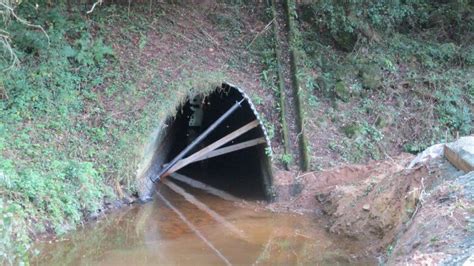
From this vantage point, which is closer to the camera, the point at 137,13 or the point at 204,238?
the point at 204,238

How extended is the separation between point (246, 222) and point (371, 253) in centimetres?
256

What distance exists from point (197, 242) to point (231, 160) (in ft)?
24.6

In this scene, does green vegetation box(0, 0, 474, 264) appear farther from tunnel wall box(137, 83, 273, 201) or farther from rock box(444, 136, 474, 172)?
rock box(444, 136, 474, 172)

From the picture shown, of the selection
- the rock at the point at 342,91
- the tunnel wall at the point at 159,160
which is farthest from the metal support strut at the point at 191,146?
the rock at the point at 342,91

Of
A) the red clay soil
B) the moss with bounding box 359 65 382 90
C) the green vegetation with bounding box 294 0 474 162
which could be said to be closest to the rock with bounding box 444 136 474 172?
the red clay soil

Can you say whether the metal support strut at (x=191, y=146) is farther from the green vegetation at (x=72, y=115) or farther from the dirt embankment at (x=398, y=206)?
the dirt embankment at (x=398, y=206)

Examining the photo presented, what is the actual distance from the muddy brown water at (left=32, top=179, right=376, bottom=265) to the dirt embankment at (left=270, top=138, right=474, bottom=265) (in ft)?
1.34

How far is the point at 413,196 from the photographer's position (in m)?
7.27

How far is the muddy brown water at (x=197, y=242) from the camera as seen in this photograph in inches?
297

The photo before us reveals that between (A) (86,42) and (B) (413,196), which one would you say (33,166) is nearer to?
(A) (86,42)

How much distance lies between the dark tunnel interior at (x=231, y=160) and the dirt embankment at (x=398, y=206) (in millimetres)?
1283

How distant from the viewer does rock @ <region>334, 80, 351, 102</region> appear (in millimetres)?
12797

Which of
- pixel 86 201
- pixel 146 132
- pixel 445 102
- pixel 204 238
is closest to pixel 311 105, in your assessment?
pixel 445 102

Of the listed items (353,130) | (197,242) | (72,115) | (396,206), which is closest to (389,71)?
(353,130)
